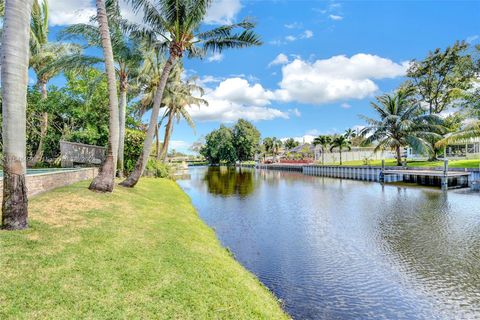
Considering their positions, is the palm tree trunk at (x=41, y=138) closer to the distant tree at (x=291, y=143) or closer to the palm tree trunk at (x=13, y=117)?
the palm tree trunk at (x=13, y=117)

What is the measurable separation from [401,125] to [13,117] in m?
39.5

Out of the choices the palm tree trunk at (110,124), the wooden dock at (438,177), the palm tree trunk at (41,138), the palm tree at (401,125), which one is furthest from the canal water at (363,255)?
the palm tree at (401,125)

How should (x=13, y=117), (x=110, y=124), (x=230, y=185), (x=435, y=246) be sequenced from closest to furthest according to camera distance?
(x=13, y=117)
(x=435, y=246)
(x=110, y=124)
(x=230, y=185)

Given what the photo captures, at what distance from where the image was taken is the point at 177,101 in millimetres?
30812

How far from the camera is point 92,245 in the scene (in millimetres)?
6344

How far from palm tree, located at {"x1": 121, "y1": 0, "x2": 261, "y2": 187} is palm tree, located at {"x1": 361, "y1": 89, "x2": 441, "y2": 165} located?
28573 mm

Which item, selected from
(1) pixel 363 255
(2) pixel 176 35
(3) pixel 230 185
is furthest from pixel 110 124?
(3) pixel 230 185

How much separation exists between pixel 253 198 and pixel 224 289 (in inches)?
708

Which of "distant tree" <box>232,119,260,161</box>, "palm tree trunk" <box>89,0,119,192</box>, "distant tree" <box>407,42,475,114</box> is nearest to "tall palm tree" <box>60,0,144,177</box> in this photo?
"palm tree trunk" <box>89,0,119,192</box>

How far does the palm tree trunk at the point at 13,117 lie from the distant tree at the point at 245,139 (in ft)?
275

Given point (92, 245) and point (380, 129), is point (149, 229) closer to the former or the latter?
point (92, 245)

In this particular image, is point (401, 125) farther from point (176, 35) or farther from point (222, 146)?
point (222, 146)

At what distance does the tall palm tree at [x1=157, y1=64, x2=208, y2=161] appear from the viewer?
98.2ft

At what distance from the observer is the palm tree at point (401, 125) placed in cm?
3619
